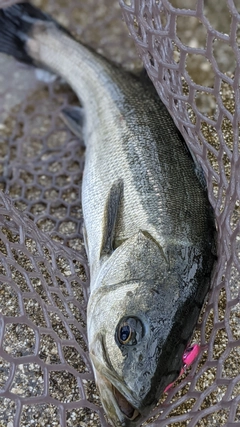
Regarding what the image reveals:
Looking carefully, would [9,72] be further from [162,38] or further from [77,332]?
[77,332]

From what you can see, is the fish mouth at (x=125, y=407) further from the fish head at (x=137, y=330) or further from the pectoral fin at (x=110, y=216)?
the pectoral fin at (x=110, y=216)

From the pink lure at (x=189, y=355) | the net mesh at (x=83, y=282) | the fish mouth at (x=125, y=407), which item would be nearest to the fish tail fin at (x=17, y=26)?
the net mesh at (x=83, y=282)

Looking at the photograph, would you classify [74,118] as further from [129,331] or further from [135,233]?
[129,331]

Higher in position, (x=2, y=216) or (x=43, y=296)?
(x=2, y=216)

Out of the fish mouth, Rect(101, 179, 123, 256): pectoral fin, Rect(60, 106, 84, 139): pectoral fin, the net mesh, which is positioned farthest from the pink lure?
Rect(60, 106, 84, 139): pectoral fin

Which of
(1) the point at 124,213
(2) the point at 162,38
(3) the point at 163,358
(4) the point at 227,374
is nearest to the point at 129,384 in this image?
(3) the point at 163,358

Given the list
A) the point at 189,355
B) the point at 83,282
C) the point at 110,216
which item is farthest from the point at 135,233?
the point at 189,355

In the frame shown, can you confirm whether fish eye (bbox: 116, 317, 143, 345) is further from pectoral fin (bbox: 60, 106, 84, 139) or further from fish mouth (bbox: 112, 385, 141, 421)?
pectoral fin (bbox: 60, 106, 84, 139)
